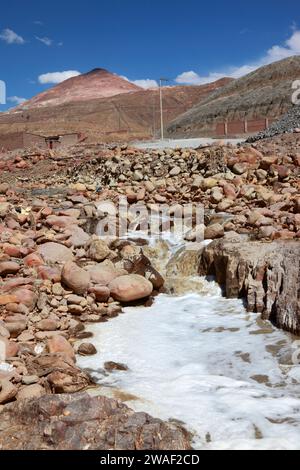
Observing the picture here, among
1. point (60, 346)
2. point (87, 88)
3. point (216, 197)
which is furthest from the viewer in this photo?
point (87, 88)

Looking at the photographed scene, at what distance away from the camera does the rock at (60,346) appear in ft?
15.6

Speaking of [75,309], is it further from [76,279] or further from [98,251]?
[98,251]

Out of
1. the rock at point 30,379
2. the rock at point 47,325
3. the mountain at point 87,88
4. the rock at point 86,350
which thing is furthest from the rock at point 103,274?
the mountain at point 87,88

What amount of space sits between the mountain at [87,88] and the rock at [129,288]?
310 ft

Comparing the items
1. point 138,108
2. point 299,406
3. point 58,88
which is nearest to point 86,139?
point 299,406

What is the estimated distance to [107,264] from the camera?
7.23 m

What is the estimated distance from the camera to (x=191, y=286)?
7.11m

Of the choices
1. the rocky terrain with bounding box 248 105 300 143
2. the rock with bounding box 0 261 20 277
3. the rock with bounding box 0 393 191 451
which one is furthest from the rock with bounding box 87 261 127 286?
the rocky terrain with bounding box 248 105 300 143

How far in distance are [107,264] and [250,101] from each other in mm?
33075

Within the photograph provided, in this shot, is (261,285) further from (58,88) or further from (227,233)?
(58,88)

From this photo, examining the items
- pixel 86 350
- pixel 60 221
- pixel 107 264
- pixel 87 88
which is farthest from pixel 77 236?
pixel 87 88

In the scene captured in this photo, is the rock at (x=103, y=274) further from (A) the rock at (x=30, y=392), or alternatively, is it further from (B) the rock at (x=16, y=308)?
(A) the rock at (x=30, y=392)

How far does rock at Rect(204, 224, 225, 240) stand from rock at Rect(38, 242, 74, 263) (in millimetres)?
2274
